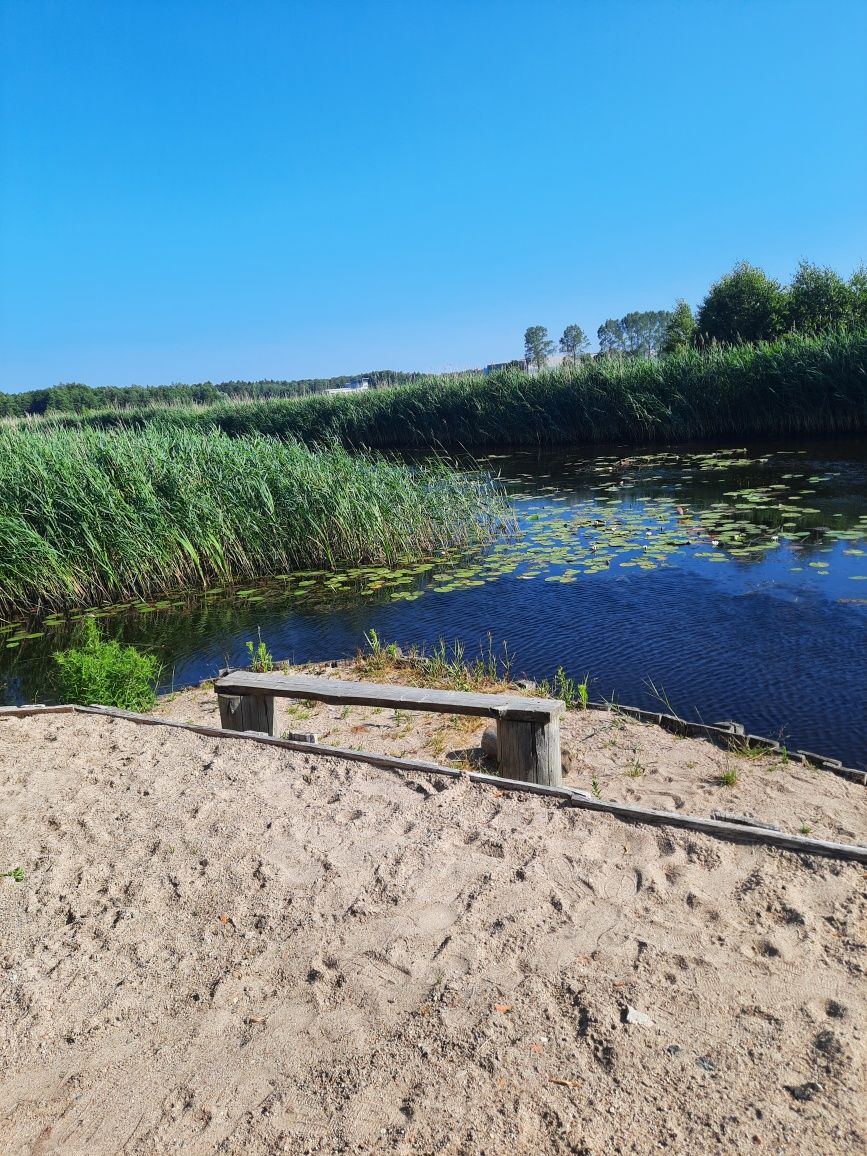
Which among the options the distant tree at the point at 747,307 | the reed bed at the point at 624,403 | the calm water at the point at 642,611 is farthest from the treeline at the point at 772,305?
the calm water at the point at 642,611

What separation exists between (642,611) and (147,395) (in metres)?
46.1

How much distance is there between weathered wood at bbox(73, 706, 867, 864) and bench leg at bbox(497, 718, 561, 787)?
0.13 m

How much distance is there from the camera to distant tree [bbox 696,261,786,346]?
3303 cm

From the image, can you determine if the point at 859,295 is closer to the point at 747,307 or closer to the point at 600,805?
the point at 747,307

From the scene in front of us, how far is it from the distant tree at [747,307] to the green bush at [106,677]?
3211cm

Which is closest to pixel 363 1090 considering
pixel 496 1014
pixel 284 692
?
pixel 496 1014

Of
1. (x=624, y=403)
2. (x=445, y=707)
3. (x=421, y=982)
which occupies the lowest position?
(x=421, y=982)

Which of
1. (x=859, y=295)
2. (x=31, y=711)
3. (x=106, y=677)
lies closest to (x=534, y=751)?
(x=106, y=677)

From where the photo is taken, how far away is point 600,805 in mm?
3541

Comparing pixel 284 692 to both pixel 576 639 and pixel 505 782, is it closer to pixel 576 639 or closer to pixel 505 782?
pixel 505 782

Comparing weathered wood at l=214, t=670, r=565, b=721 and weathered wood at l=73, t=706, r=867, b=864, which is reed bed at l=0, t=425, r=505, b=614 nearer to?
weathered wood at l=73, t=706, r=867, b=864

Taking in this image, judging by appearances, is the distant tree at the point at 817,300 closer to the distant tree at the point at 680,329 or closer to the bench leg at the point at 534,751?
the distant tree at the point at 680,329

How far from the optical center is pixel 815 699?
5484mm

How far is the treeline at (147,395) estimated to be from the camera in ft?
129
